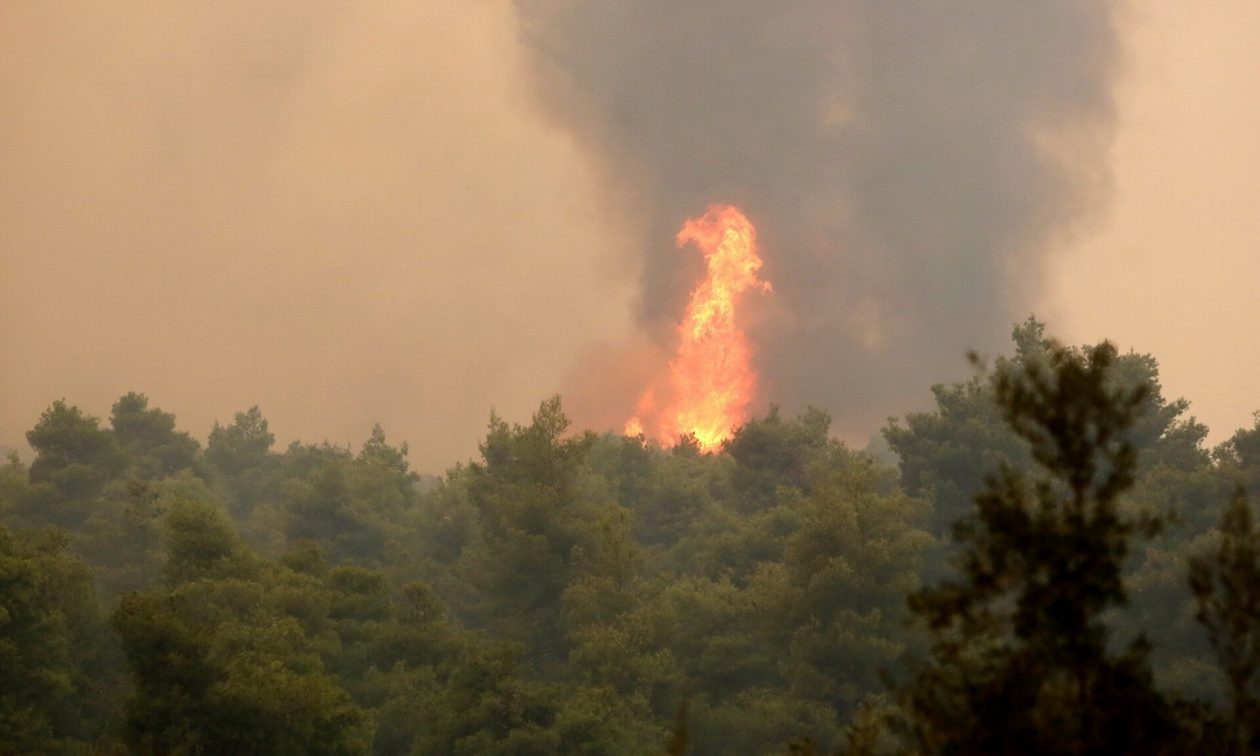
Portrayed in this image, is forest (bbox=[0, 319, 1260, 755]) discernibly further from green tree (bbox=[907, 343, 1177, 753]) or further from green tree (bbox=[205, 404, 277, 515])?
green tree (bbox=[205, 404, 277, 515])

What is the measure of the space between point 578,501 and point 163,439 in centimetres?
5568

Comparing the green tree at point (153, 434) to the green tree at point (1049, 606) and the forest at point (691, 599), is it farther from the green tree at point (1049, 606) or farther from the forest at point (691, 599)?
the green tree at point (1049, 606)

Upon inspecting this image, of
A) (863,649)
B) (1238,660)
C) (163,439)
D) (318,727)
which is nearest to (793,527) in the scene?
(863,649)

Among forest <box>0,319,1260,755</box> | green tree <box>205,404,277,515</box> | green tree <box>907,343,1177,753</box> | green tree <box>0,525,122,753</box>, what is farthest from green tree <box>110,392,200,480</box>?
green tree <box>907,343,1177,753</box>

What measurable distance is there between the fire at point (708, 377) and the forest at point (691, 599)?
86.7 feet

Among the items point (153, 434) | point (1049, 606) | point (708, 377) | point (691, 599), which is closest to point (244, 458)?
point (153, 434)

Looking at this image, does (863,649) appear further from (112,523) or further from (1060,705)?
(112,523)

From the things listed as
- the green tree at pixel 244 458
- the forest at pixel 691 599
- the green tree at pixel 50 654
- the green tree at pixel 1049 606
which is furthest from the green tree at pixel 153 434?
the green tree at pixel 1049 606

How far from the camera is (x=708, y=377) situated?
371 ft

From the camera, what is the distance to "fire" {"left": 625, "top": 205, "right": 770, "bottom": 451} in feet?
360

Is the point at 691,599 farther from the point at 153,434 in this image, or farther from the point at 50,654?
the point at 153,434

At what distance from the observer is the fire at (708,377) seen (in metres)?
110

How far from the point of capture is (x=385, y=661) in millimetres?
51562

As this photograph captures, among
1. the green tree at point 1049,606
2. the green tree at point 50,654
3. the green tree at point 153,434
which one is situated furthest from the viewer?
the green tree at point 153,434
